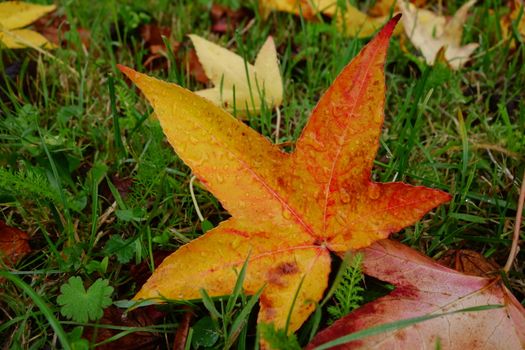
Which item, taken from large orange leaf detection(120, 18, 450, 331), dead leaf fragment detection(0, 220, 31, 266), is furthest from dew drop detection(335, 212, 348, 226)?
dead leaf fragment detection(0, 220, 31, 266)

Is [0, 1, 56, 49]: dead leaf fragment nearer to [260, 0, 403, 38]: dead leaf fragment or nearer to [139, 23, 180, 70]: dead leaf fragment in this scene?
[139, 23, 180, 70]: dead leaf fragment

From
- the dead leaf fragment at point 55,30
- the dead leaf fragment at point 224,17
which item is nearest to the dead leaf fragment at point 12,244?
the dead leaf fragment at point 55,30

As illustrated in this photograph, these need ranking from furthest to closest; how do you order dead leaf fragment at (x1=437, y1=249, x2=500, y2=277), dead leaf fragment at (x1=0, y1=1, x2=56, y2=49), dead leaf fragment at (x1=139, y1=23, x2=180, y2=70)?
dead leaf fragment at (x1=139, y1=23, x2=180, y2=70) < dead leaf fragment at (x1=0, y1=1, x2=56, y2=49) < dead leaf fragment at (x1=437, y1=249, x2=500, y2=277)

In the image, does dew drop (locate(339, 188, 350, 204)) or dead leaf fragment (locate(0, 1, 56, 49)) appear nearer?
dew drop (locate(339, 188, 350, 204))

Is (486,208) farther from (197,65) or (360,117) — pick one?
(197,65)

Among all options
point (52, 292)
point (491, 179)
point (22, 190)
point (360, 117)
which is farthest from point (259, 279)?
point (491, 179)

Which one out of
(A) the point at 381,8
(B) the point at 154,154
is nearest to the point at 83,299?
(B) the point at 154,154

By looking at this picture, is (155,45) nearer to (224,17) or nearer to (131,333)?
(224,17)
